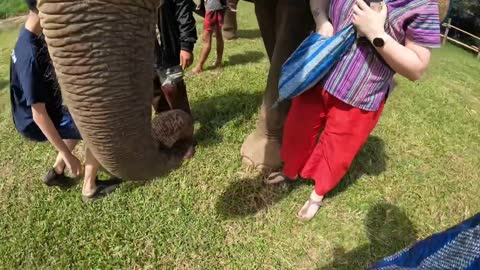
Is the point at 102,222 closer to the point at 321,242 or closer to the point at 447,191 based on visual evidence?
the point at 321,242

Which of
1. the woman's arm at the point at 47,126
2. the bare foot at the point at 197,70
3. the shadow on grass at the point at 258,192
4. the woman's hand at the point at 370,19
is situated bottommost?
the bare foot at the point at 197,70

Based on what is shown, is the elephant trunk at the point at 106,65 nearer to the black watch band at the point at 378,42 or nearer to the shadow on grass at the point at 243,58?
the black watch band at the point at 378,42

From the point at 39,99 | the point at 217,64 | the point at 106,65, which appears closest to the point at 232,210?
the point at 39,99

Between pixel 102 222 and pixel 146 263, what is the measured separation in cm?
36

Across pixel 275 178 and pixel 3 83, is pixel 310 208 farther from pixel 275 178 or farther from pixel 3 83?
pixel 3 83

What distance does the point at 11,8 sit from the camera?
39.4 feet

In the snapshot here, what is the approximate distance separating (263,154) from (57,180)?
1200mm

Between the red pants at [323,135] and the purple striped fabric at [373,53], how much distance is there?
0.08m

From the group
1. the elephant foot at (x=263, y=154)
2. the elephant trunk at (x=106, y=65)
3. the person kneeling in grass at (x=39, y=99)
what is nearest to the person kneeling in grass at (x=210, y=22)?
the elephant foot at (x=263, y=154)

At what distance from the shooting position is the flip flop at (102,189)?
2.37 m

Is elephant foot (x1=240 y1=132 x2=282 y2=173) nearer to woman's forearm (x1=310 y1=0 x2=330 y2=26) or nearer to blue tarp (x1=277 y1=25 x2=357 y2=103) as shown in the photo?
blue tarp (x1=277 y1=25 x2=357 y2=103)

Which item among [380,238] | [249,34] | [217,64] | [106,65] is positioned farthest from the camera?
[249,34]

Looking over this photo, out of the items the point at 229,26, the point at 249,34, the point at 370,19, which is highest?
the point at 370,19

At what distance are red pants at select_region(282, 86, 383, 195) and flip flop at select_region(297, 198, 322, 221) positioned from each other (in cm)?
16
